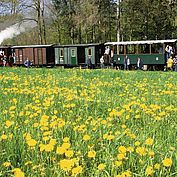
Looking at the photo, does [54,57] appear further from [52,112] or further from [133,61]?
[52,112]

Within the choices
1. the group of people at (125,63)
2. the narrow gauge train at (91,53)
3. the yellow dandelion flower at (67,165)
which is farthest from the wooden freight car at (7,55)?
the yellow dandelion flower at (67,165)

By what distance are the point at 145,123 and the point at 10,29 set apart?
58.5 meters

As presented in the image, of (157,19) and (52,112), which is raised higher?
(157,19)

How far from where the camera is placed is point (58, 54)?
144 ft

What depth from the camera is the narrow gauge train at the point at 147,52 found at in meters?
34.9

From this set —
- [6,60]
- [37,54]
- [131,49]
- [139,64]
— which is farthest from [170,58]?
[6,60]

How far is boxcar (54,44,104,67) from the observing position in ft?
134

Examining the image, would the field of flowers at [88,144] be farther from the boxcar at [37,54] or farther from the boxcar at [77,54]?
the boxcar at [37,54]

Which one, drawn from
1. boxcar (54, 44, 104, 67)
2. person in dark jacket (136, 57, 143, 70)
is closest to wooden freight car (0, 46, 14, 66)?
boxcar (54, 44, 104, 67)

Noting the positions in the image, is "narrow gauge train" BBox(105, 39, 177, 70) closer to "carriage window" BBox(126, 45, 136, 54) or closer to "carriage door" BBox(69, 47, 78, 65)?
"carriage window" BBox(126, 45, 136, 54)

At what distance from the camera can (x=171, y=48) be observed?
114 ft

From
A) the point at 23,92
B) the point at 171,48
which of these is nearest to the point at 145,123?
the point at 23,92

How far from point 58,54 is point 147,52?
11587 mm

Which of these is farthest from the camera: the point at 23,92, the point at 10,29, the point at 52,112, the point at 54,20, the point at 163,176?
the point at 10,29
